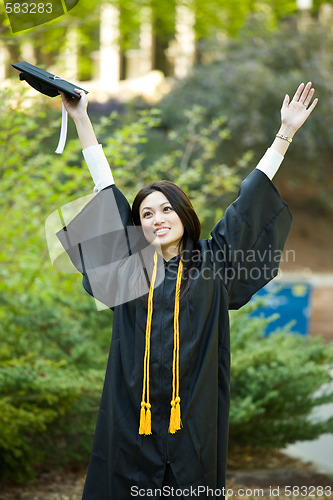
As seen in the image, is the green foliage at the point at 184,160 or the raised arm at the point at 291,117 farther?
the green foliage at the point at 184,160

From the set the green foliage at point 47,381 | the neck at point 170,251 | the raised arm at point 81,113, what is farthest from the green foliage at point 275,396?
the raised arm at point 81,113

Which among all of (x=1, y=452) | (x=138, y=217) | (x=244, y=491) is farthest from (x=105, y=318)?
(x=138, y=217)

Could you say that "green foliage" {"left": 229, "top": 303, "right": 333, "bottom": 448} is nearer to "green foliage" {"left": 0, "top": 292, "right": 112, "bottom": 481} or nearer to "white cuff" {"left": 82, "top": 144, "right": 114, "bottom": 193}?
"green foliage" {"left": 0, "top": 292, "right": 112, "bottom": 481}

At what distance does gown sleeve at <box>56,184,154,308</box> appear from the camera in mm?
2549

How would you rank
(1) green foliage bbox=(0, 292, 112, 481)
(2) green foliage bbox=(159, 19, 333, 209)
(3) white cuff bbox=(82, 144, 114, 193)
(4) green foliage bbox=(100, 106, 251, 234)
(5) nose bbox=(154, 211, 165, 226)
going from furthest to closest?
1. (2) green foliage bbox=(159, 19, 333, 209)
2. (4) green foliage bbox=(100, 106, 251, 234)
3. (1) green foliage bbox=(0, 292, 112, 481)
4. (3) white cuff bbox=(82, 144, 114, 193)
5. (5) nose bbox=(154, 211, 165, 226)

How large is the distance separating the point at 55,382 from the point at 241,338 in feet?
4.95

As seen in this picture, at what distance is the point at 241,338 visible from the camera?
4473mm

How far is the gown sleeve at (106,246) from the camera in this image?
255 centimetres

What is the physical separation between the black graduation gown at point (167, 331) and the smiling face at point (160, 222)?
9 cm

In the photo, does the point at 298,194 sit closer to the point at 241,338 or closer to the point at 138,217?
the point at 241,338

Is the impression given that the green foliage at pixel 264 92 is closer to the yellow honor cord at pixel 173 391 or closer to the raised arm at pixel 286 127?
the raised arm at pixel 286 127

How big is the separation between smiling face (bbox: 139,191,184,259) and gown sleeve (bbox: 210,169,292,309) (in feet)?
0.60

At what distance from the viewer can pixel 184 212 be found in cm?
254

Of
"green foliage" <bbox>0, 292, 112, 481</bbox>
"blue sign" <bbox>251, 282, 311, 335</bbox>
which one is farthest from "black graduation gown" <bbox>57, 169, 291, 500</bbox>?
"blue sign" <bbox>251, 282, 311, 335</bbox>
